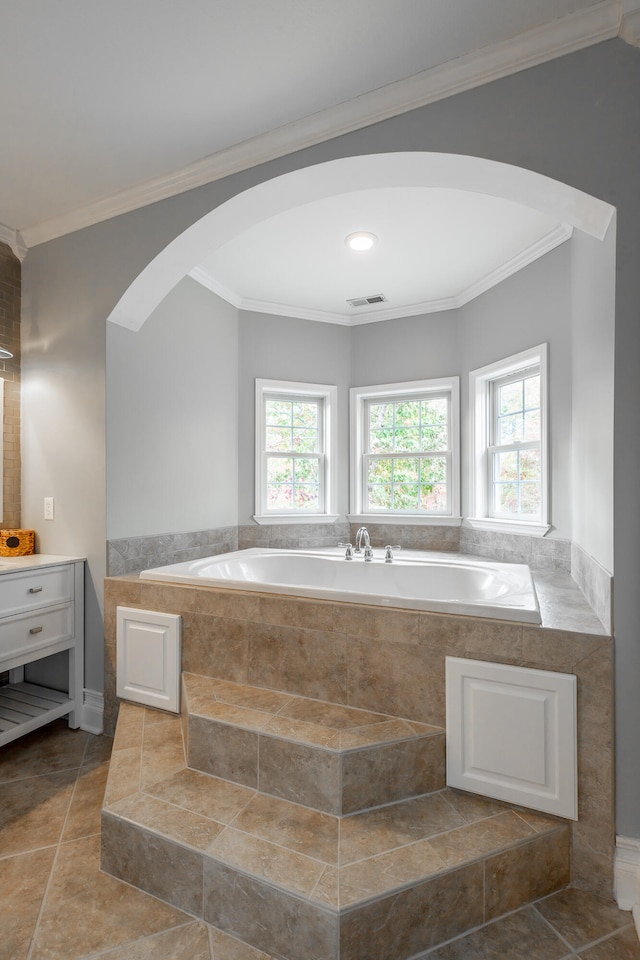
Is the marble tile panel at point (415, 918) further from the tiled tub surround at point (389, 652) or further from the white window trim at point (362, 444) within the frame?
the white window trim at point (362, 444)

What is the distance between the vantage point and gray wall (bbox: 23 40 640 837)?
A: 65.4 inches

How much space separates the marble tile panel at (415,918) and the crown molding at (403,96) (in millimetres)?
2613

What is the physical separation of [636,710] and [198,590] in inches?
70.2

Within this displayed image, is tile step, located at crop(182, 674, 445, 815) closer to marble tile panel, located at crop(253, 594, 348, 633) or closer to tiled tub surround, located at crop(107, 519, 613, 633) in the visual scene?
marble tile panel, located at crop(253, 594, 348, 633)

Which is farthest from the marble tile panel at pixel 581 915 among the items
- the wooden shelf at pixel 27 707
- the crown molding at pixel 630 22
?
the crown molding at pixel 630 22

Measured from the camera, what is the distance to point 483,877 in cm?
155

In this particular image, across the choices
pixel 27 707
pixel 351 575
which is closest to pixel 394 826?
pixel 351 575

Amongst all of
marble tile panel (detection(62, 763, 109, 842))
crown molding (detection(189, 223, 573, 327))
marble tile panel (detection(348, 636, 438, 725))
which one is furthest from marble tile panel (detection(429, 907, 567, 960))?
crown molding (detection(189, 223, 573, 327))

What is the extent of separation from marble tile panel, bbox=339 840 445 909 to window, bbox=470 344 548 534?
2.06 m

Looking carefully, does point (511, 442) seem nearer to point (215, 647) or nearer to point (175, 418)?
point (175, 418)

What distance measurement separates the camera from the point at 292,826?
5.53 feet

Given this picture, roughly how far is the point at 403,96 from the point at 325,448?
8.73ft

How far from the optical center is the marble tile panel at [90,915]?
146 centimetres

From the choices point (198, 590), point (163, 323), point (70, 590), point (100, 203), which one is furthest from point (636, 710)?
point (100, 203)
